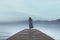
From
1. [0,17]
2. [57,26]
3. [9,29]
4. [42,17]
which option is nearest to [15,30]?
[9,29]

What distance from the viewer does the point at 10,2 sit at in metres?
2.66

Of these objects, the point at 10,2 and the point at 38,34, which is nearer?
the point at 38,34

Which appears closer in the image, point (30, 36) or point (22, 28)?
point (30, 36)

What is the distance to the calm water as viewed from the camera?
8.59 feet

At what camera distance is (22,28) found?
261 centimetres

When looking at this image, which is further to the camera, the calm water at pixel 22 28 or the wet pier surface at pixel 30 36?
the calm water at pixel 22 28

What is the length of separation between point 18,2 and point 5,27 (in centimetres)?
43

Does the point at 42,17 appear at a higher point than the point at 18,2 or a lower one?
lower

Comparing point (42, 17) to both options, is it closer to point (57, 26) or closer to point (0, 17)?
point (57, 26)

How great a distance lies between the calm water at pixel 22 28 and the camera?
2.62 metres

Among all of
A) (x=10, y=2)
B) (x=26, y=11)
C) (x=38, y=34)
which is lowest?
(x=38, y=34)

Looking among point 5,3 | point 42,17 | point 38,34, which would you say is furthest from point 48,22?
point 5,3

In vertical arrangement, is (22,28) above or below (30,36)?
above

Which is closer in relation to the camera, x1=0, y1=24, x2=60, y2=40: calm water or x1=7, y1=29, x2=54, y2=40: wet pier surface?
x1=7, y1=29, x2=54, y2=40: wet pier surface
